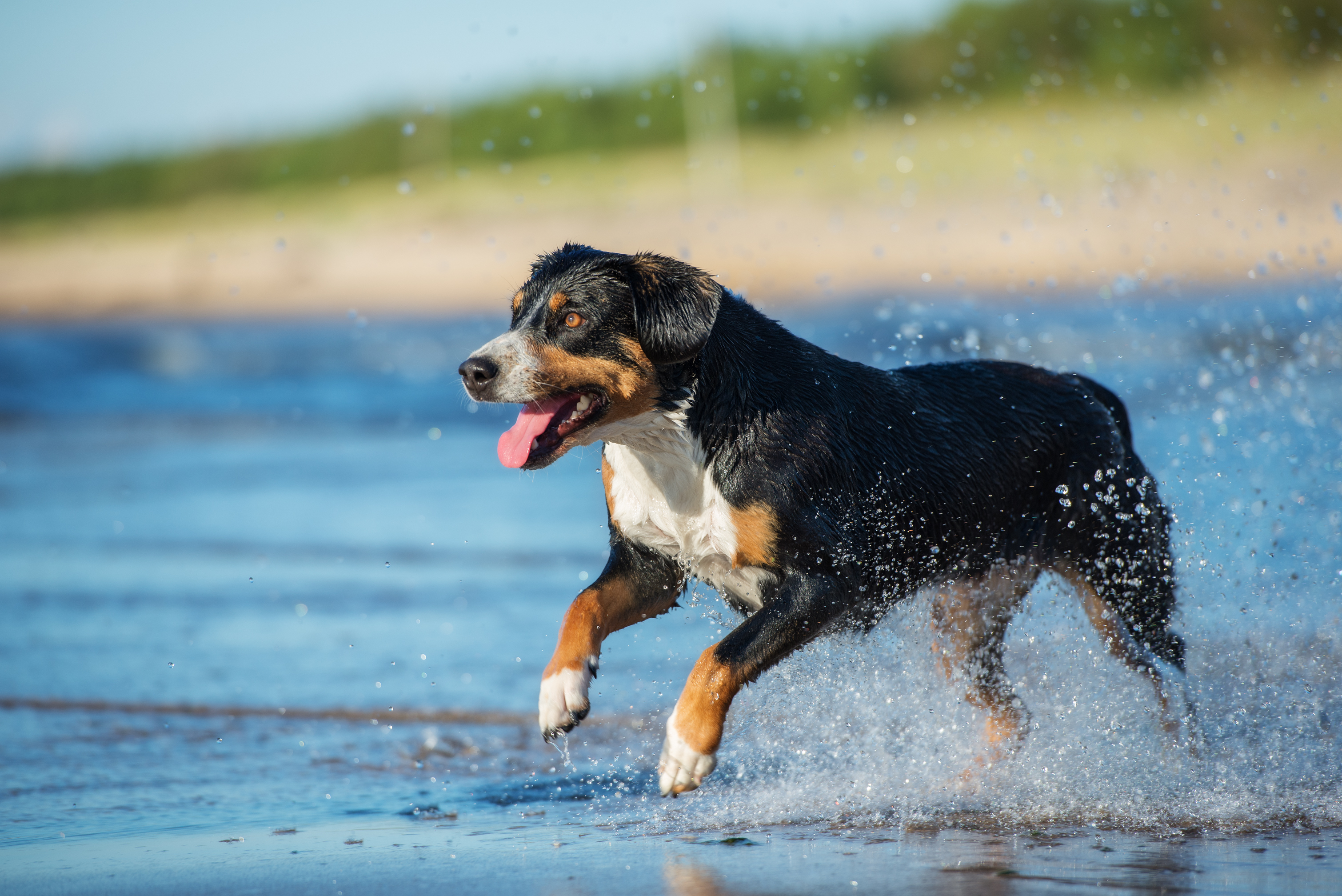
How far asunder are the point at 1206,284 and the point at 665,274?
2172 centimetres

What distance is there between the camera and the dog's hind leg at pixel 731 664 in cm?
380

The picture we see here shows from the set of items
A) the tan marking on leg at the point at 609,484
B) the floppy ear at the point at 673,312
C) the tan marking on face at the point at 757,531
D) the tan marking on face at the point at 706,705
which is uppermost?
the floppy ear at the point at 673,312

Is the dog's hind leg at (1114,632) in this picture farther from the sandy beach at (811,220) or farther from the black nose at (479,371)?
the sandy beach at (811,220)

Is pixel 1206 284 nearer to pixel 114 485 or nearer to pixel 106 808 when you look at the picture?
pixel 114 485

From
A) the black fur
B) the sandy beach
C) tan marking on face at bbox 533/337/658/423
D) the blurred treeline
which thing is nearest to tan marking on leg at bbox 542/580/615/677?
the black fur

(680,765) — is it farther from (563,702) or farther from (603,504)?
(603,504)

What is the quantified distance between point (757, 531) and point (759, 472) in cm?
→ 18

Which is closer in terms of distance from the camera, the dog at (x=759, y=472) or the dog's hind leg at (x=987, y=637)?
the dog at (x=759, y=472)

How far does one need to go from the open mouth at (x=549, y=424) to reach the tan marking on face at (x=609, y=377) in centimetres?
4

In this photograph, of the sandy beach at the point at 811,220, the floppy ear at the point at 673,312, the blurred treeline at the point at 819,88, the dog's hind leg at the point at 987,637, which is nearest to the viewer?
the floppy ear at the point at 673,312

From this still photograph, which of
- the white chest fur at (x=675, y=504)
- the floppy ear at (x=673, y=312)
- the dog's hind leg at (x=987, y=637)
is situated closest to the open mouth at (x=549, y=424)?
the white chest fur at (x=675, y=504)

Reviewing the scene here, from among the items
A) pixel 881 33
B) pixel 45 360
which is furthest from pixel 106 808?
pixel 881 33

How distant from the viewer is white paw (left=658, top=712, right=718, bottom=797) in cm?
380

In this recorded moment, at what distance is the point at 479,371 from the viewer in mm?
3904
